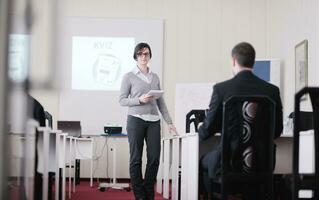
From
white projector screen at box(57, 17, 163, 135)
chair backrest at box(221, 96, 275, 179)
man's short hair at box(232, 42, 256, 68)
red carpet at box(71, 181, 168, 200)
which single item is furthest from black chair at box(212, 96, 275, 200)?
white projector screen at box(57, 17, 163, 135)

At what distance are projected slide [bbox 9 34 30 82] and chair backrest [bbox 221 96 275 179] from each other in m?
1.78

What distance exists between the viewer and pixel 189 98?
742 centimetres

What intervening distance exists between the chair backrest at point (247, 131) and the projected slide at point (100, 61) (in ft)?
16.7

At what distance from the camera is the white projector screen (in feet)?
24.5

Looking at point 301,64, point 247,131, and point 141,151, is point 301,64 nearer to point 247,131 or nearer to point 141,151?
point 141,151

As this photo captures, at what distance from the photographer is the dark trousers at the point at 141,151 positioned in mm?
4051

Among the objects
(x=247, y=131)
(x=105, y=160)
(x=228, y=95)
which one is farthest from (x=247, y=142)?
(x=105, y=160)

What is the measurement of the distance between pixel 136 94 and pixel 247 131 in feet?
5.99

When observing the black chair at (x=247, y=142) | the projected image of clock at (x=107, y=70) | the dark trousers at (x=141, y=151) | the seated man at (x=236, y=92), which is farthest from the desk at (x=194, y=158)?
the projected image of clock at (x=107, y=70)

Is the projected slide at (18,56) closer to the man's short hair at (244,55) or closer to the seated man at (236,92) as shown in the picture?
the seated man at (236,92)

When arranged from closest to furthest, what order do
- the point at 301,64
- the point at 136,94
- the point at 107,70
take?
the point at 136,94 → the point at 301,64 → the point at 107,70

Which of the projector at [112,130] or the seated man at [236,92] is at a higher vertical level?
the seated man at [236,92]

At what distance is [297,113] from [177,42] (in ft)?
18.3

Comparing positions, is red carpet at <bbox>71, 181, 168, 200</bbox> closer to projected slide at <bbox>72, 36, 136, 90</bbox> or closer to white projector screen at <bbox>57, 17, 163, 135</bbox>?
white projector screen at <bbox>57, 17, 163, 135</bbox>
